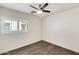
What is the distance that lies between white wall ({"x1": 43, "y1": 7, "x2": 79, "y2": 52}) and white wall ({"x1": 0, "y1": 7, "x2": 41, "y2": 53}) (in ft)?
1.30

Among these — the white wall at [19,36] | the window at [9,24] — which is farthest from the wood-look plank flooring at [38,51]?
the window at [9,24]

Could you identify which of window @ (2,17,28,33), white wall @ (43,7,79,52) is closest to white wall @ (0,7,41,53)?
window @ (2,17,28,33)

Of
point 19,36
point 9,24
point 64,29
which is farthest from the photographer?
point 64,29

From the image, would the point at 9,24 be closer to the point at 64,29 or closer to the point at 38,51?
the point at 38,51

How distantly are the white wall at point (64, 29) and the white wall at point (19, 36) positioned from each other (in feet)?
1.30

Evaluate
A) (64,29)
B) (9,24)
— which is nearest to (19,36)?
(9,24)

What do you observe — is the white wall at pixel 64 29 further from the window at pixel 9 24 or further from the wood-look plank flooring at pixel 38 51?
the window at pixel 9 24

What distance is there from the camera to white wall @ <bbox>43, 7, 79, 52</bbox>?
305 cm

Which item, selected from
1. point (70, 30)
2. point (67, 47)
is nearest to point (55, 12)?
point (70, 30)

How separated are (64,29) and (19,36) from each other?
192 cm

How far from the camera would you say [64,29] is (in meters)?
3.38

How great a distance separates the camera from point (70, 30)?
320 cm

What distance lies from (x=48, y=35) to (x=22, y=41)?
1327 millimetres

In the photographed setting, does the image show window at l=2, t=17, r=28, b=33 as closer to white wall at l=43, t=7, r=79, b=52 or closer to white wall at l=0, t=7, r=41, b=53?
white wall at l=0, t=7, r=41, b=53
